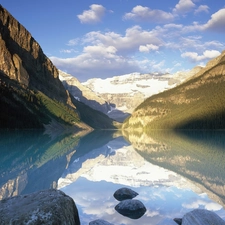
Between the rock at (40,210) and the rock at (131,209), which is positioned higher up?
the rock at (40,210)

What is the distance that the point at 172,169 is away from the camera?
94.5 feet

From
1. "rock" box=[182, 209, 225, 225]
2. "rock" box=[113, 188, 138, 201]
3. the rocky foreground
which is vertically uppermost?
the rocky foreground

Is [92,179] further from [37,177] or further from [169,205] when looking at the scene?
[169,205]

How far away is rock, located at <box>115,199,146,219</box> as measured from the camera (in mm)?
13539

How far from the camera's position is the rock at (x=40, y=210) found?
26.9 feet

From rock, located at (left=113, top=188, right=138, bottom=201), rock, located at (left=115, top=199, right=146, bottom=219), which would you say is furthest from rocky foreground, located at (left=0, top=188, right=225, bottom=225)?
rock, located at (left=113, top=188, right=138, bottom=201)

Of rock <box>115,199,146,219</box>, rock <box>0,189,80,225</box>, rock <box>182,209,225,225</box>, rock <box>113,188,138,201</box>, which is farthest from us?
rock <box>113,188,138,201</box>

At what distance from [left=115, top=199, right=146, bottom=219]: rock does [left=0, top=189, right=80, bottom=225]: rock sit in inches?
158

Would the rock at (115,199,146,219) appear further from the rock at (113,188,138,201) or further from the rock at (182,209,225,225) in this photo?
the rock at (182,209,225,225)

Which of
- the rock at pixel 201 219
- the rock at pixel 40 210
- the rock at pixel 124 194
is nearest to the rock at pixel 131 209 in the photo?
the rock at pixel 124 194

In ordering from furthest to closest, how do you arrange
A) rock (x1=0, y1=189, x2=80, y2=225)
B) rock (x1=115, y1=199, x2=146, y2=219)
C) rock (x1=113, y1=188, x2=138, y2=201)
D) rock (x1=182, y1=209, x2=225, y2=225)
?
rock (x1=113, y1=188, x2=138, y2=201)
rock (x1=115, y1=199, x2=146, y2=219)
rock (x1=182, y1=209, x2=225, y2=225)
rock (x1=0, y1=189, x2=80, y2=225)

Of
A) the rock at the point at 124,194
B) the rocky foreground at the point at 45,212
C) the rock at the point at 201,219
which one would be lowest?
the rock at the point at 124,194

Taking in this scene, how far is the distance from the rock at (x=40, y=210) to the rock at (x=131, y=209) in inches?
158

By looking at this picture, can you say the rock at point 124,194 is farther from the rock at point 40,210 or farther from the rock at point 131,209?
the rock at point 40,210
